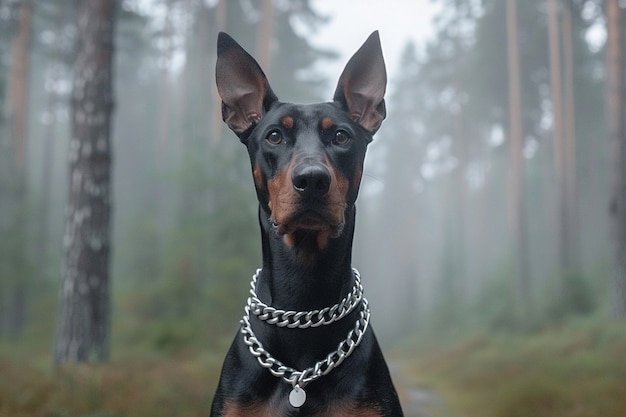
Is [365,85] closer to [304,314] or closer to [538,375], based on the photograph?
[304,314]

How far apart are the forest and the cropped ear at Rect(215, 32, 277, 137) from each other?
0.92 meters

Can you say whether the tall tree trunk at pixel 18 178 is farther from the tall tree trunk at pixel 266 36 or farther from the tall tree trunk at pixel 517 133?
the tall tree trunk at pixel 517 133

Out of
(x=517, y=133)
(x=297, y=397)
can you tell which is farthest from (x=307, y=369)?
(x=517, y=133)

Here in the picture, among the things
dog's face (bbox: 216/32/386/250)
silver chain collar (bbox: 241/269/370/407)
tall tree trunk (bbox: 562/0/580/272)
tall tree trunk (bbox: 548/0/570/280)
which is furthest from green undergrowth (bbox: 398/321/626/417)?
tall tree trunk (bbox: 562/0/580/272)

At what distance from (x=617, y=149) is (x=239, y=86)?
11248 mm

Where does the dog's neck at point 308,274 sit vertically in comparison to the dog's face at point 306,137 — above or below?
below

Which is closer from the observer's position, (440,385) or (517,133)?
(440,385)

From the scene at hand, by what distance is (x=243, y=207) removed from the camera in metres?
12.3

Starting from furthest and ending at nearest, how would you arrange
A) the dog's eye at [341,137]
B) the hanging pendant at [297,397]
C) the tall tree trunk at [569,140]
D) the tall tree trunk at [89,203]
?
1. the tall tree trunk at [569,140]
2. the tall tree trunk at [89,203]
3. the dog's eye at [341,137]
4. the hanging pendant at [297,397]

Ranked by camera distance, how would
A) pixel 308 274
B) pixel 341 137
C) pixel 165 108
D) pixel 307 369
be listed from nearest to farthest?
1. pixel 307 369
2. pixel 308 274
3. pixel 341 137
4. pixel 165 108

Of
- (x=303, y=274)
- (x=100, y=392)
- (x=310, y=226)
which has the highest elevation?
(x=310, y=226)

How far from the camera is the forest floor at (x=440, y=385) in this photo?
17.8ft

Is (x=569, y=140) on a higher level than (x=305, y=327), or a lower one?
higher

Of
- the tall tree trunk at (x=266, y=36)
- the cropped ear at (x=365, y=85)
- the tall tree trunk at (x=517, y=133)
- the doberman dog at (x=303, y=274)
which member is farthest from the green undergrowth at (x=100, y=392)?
the tall tree trunk at (x=517, y=133)
